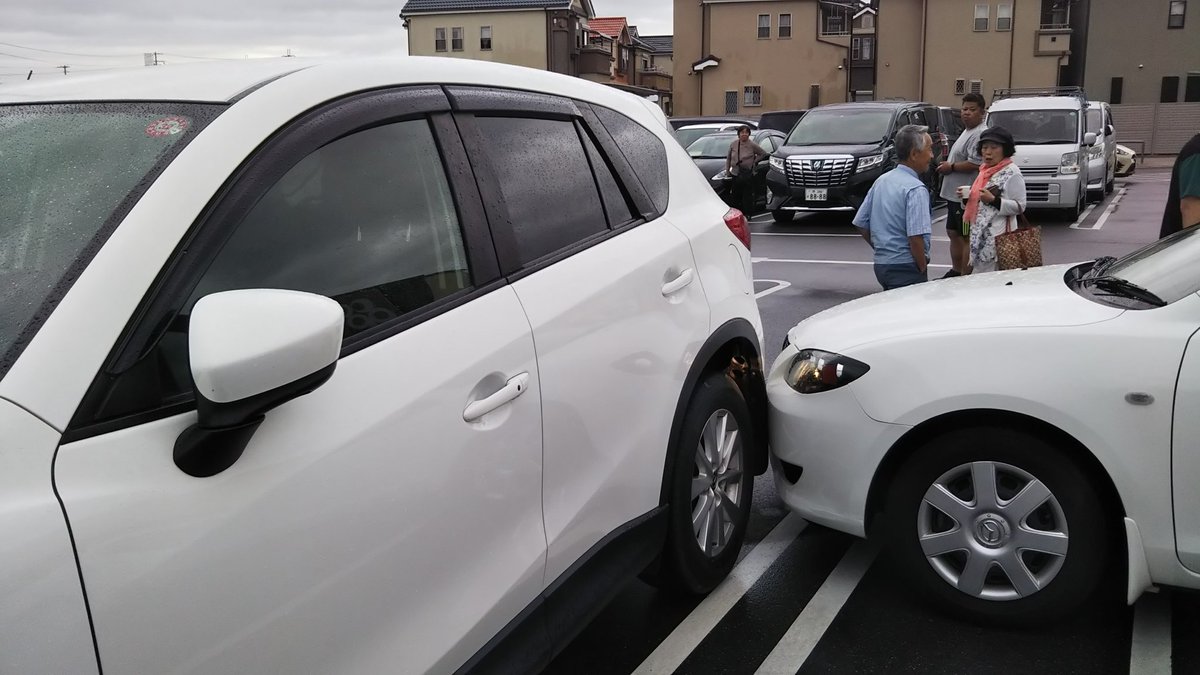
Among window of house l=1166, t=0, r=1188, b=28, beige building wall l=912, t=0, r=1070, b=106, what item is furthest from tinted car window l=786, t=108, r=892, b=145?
window of house l=1166, t=0, r=1188, b=28

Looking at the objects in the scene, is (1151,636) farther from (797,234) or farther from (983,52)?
(983,52)

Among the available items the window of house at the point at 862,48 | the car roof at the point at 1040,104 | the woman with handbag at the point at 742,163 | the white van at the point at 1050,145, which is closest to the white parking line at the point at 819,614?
the woman with handbag at the point at 742,163

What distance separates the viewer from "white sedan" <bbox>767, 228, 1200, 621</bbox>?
2.94 m

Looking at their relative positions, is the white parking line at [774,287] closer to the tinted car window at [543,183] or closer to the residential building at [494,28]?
the tinted car window at [543,183]

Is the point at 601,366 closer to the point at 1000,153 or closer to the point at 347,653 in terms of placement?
the point at 347,653

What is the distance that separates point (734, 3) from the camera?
5022 centimetres

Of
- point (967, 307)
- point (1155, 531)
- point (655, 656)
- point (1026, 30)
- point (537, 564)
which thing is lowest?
point (655, 656)

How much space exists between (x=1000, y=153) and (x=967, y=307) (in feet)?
12.2

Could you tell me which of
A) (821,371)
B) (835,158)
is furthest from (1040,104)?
(821,371)

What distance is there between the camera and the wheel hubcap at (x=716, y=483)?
3305 mm

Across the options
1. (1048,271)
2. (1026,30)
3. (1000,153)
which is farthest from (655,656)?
(1026,30)

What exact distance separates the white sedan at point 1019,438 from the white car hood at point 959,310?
13 mm

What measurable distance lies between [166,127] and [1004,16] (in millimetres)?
50035

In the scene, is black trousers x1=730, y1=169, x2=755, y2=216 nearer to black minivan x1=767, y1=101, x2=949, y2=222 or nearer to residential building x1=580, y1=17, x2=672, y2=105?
black minivan x1=767, y1=101, x2=949, y2=222
